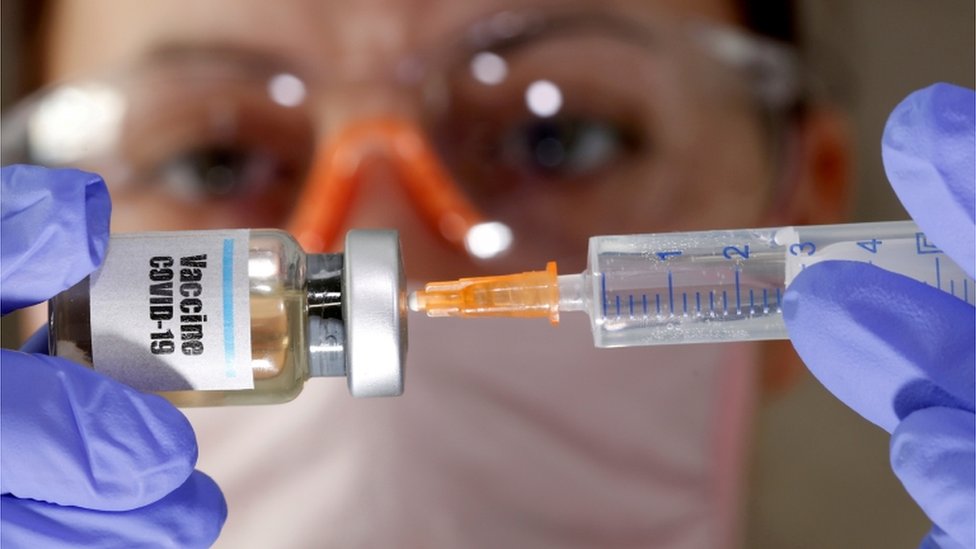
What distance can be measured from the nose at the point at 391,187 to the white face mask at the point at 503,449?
17 centimetres

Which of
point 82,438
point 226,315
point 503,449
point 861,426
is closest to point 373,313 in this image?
point 226,315

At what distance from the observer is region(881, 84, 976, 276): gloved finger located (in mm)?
827

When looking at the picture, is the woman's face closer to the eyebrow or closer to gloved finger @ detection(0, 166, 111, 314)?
the eyebrow

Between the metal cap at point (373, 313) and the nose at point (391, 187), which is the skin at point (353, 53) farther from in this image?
the metal cap at point (373, 313)

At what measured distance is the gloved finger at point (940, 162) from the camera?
0.83 meters

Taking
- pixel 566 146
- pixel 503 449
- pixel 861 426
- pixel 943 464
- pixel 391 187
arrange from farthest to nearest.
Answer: pixel 861 426 → pixel 566 146 → pixel 391 187 → pixel 503 449 → pixel 943 464

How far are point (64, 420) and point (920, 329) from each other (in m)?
0.79

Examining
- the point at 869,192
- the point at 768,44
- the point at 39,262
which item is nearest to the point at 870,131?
the point at 869,192

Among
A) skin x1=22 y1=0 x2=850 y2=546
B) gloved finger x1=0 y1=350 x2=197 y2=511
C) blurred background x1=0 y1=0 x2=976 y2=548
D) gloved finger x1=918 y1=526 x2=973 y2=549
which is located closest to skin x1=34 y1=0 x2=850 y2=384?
skin x1=22 y1=0 x2=850 y2=546

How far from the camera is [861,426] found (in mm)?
2418

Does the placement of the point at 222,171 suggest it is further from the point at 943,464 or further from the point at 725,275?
the point at 943,464

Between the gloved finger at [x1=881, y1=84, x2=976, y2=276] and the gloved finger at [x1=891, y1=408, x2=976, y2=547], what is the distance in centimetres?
14

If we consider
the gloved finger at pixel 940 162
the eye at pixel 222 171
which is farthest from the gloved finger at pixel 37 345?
the gloved finger at pixel 940 162

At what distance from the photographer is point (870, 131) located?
2365mm
